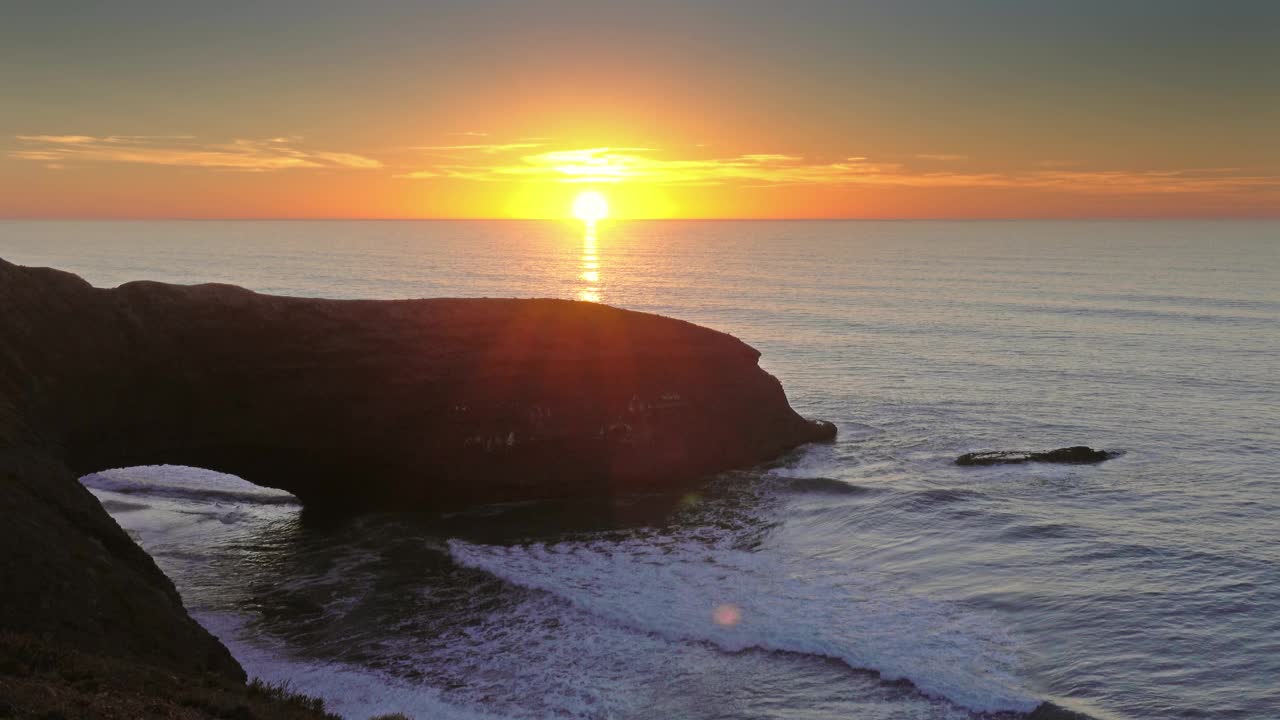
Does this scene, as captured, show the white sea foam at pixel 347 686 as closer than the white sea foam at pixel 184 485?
Yes

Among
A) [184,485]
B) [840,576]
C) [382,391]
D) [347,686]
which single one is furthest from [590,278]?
[347,686]

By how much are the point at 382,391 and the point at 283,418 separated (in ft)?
9.25

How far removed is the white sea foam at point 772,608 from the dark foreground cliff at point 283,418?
5.12 m

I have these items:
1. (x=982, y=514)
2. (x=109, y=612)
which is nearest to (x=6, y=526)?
(x=109, y=612)

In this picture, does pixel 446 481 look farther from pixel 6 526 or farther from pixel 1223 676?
pixel 1223 676

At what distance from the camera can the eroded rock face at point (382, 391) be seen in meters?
22.9

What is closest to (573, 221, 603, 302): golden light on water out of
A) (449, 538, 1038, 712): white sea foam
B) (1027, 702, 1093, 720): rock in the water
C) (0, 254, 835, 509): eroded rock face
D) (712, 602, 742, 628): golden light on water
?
(0, 254, 835, 509): eroded rock face

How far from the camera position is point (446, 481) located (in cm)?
2897

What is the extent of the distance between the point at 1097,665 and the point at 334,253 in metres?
179

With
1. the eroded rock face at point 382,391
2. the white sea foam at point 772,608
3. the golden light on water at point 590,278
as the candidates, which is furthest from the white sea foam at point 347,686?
the golden light on water at point 590,278

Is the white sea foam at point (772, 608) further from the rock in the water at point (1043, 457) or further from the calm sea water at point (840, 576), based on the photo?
the rock in the water at point (1043, 457)

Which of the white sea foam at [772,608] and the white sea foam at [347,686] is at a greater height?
the white sea foam at [772,608]

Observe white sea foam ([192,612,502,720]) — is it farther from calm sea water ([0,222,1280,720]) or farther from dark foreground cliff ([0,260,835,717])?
dark foreground cliff ([0,260,835,717])

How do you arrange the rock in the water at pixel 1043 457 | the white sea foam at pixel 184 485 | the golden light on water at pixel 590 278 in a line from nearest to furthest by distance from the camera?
the white sea foam at pixel 184 485
the rock in the water at pixel 1043 457
the golden light on water at pixel 590 278
